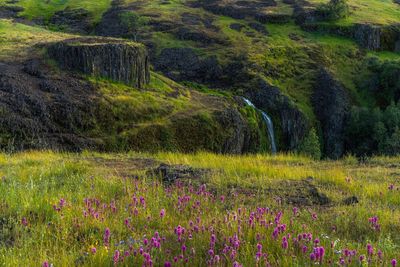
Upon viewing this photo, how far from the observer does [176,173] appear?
11617 millimetres

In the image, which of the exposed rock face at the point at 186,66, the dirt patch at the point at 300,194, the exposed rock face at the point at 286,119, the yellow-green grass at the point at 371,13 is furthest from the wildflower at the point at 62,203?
the yellow-green grass at the point at 371,13

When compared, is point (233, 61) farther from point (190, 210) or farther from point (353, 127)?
point (190, 210)

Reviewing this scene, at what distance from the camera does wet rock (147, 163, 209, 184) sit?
439 inches

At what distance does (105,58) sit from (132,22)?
5510 centimetres

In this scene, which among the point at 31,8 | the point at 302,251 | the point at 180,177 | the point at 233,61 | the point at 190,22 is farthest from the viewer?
the point at 31,8

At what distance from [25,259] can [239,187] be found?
6.36 m

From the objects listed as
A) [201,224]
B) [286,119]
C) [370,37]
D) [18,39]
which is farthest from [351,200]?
[370,37]

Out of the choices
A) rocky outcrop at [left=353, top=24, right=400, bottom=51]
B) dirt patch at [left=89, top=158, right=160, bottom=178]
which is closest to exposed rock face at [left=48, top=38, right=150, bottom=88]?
dirt patch at [left=89, top=158, right=160, bottom=178]

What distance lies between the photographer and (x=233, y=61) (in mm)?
98812

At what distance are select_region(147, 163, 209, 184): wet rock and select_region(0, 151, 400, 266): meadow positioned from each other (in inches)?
14.0

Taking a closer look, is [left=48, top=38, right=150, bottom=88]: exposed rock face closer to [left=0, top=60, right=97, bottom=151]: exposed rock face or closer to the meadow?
[left=0, top=60, right=97, bottom=151]: exposed rock face

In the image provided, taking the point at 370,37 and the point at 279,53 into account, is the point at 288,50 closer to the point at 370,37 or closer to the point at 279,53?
the point at 279,53

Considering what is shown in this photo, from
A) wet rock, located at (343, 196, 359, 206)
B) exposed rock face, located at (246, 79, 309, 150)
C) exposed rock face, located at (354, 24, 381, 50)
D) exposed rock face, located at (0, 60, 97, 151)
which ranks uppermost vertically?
wet rock, located at (343, 196, 359, 206)

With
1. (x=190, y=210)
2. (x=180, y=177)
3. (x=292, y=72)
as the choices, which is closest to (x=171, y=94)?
(x=292, y=72)
